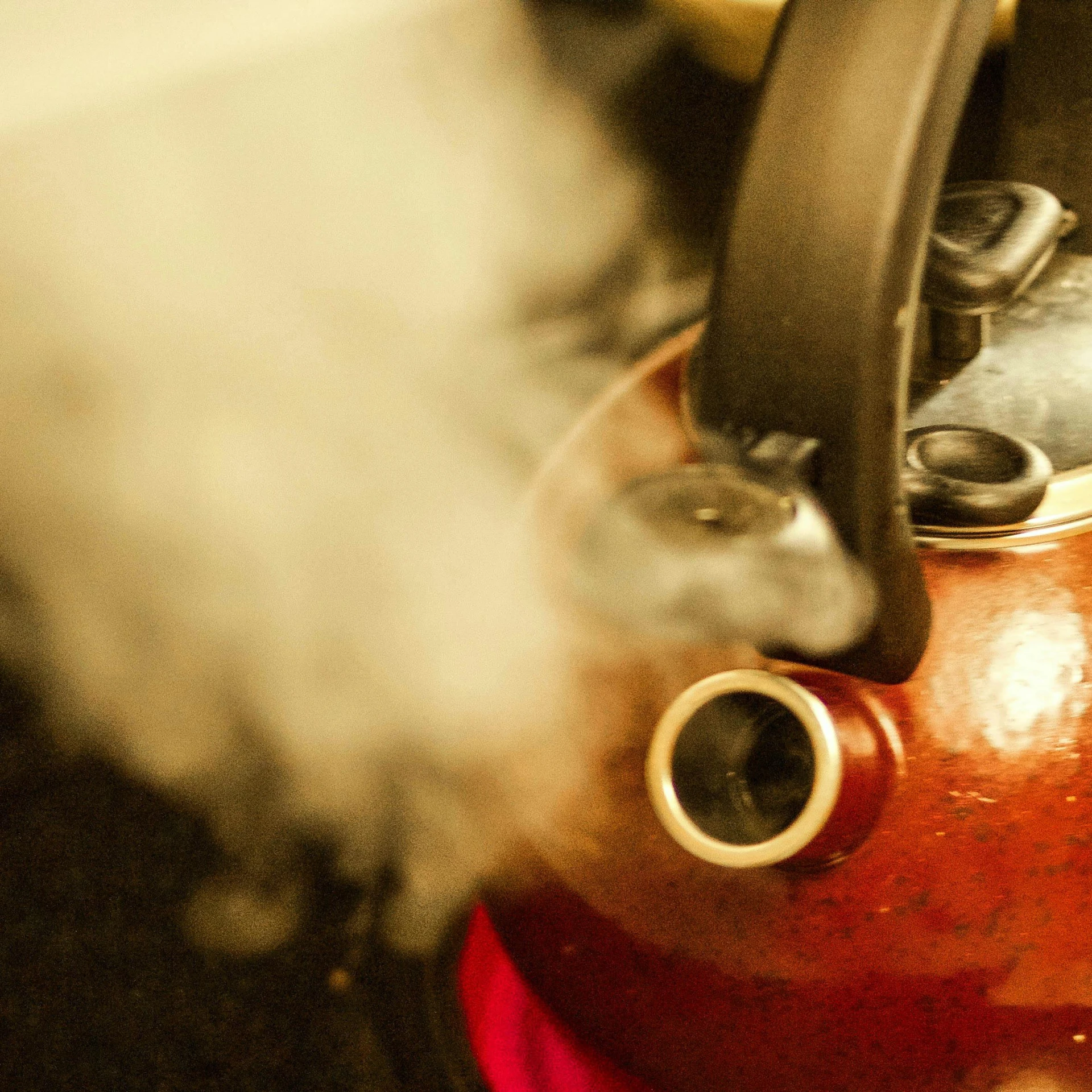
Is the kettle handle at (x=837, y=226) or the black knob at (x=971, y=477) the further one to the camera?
the black knob at (x=971, y=477)

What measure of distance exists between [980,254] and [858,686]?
211 millimetres

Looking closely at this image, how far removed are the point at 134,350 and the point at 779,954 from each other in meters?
0.54

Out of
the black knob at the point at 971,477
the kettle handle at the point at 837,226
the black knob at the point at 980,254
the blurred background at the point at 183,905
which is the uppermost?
the kettle handle at the point at 837,226

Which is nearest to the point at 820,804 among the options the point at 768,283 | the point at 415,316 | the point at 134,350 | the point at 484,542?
the point at 768,283

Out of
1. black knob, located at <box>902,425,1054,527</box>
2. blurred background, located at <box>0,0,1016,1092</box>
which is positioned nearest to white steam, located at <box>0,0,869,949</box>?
blurred background, located at <box>0,0,1016,1092</box>

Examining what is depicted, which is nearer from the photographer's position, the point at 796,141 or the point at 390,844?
the point at 796,141

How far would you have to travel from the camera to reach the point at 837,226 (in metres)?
0.33

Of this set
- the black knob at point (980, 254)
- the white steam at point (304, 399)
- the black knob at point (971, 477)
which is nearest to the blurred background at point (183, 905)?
the white steam at point (304, 399)

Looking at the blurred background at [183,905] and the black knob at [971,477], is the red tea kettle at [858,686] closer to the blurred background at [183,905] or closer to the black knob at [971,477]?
the black knob at [971,477]

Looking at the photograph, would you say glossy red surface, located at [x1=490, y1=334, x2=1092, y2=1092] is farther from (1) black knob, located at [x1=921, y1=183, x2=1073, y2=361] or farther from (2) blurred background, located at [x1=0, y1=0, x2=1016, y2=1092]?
(2) blurred background, located at [x1=0, y1=0, x2=1016, y2=1092]

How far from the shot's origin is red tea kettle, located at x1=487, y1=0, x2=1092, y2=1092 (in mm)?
330

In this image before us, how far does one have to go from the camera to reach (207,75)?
1.93 feet

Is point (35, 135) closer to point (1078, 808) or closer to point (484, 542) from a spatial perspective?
point (484, 542)

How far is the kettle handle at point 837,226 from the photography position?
1.05 feet
